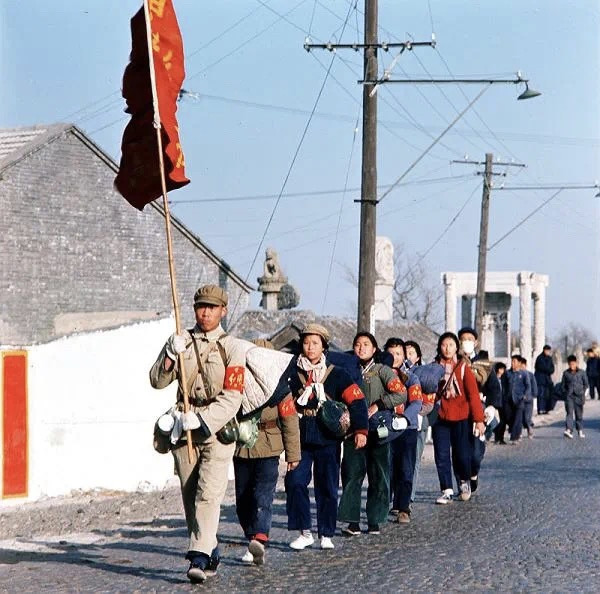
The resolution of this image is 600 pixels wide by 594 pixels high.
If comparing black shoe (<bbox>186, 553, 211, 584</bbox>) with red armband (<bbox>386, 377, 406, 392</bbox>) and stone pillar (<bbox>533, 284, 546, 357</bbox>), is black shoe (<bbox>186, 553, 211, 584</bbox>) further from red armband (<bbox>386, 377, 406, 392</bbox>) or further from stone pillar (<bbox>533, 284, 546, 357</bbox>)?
stone pillar (<bbox>533, 284, 546, 357</bbox>)

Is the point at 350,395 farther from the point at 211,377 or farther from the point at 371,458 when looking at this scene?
the point at 211,377

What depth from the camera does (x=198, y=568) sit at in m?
9.78

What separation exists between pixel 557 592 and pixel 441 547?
2527mm

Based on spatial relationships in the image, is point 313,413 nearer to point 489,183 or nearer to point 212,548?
point 212,548

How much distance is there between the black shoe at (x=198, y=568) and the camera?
9719mm

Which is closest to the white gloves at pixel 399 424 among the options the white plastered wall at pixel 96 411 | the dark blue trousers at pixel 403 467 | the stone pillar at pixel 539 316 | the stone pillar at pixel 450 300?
the dark blue trousers at pixel 403 467

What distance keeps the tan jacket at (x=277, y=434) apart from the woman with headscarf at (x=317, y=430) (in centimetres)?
76

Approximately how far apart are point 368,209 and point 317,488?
1264 cm

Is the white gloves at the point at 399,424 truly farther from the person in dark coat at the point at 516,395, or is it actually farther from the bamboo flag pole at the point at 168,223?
the person in dark coat at the point at 516,395

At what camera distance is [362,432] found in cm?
1241

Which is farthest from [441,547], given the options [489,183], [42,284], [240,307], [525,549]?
[489,183]

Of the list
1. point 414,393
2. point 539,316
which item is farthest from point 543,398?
point 414,393

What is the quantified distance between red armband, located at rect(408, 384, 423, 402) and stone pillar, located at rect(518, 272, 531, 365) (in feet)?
145

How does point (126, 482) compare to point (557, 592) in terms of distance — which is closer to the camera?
point (557, 592)
